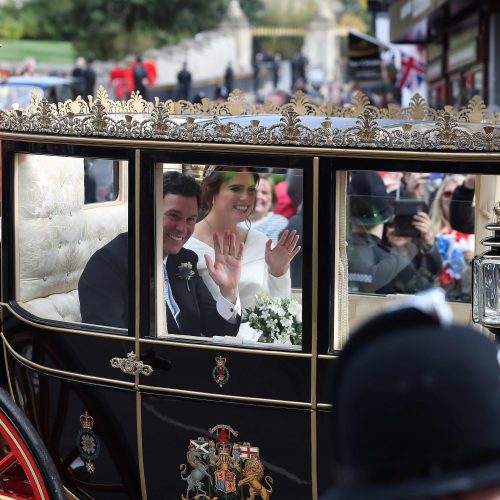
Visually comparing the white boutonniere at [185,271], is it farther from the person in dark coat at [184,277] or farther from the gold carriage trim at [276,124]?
the gold carriage trim at [276,124]

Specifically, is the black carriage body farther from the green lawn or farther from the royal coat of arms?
the green lawn

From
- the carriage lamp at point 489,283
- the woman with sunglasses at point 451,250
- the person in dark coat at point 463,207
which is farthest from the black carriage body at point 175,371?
the woman with sunglasses at point 451,250

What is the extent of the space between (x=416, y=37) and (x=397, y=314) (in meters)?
21.5

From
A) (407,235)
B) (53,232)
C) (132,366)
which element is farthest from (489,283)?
(407,235)

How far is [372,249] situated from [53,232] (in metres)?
1.52

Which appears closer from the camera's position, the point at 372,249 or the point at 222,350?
the point at 222,350

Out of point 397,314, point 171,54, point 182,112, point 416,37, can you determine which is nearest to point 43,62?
point 171,54

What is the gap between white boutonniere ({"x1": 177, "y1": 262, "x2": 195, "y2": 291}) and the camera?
13.9 ft

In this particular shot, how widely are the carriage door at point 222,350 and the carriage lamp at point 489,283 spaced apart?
62cm

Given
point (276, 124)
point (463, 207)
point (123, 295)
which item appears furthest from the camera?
point (463, 207)

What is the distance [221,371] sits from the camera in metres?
4.06

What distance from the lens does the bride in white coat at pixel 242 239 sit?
13.5 feet

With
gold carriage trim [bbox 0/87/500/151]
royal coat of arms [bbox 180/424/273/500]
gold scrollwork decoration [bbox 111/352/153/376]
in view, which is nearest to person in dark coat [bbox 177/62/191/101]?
gold carriage trim [bbox 0/87/500/151]

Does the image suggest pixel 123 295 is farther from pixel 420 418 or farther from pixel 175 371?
pixel 420 418
